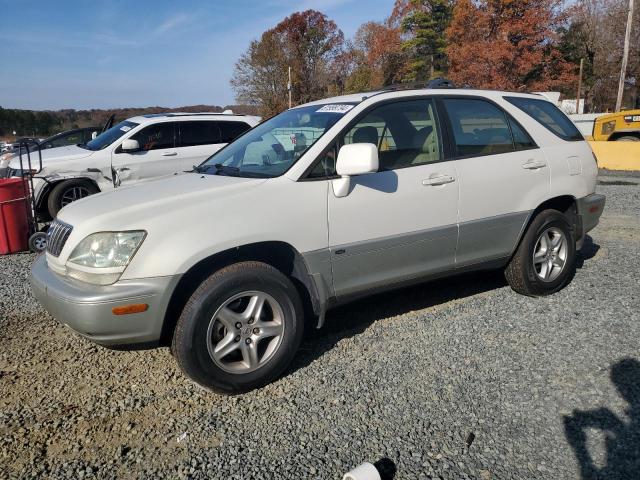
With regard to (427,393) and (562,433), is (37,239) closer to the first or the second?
(427,393)

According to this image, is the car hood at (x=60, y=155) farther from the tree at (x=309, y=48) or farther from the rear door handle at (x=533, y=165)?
the tree at (x=309, y=48)

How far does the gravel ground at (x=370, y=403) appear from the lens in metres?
2.56

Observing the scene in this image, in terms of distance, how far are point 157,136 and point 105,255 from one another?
6369mm

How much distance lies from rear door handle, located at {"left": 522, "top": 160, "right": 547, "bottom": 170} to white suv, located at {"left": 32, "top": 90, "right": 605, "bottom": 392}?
1 centimetres

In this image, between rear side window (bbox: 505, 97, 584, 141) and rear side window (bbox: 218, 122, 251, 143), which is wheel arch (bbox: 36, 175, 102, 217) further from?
rear side window (bbox: 505, 97, 584, 141)

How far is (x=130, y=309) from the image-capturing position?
2850mm

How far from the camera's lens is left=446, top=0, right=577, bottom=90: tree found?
38.6 m

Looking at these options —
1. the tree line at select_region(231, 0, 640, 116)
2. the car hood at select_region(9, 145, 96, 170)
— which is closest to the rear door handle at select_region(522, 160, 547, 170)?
the car hood at select_region(9, 145, 96, 170)

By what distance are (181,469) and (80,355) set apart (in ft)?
5.49

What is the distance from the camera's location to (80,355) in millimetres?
3781

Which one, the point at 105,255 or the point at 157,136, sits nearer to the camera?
the point at 105,255

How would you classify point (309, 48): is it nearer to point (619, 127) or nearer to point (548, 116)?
point (619, 127)

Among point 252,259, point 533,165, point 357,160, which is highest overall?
point 357,160

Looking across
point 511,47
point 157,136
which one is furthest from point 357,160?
point 511,47
